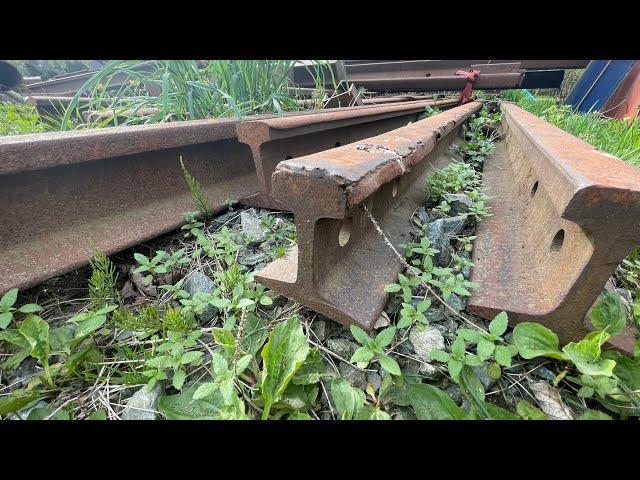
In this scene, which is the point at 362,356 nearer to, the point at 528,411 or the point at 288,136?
the point at 528,411

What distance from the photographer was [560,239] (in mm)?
1200

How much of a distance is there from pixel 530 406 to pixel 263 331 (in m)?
0.82

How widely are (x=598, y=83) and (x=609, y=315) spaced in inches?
301

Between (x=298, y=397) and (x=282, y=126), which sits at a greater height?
(x=282, y=126)

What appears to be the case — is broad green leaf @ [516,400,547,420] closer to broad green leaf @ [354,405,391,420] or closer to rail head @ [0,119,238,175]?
A: broad green leaf @ [354,405,391,420]

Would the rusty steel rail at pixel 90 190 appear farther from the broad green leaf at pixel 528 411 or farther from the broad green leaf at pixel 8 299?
the broad green leaf at pixel 528 411

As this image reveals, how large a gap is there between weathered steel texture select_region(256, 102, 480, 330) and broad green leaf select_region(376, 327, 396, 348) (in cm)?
5

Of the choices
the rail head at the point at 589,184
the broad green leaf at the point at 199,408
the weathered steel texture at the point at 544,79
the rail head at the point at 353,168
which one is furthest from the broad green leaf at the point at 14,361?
the weathered steel texture at the point at 544,79

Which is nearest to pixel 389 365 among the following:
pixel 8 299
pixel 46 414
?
pixel 46 414

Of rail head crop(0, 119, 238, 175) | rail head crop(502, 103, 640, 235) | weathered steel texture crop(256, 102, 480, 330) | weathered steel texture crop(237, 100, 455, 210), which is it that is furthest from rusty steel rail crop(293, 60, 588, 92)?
rail head crop(502, 103, 640, 235)

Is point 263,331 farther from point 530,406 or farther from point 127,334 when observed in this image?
point 530,406

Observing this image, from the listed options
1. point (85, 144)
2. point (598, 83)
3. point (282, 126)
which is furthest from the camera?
point (598, 83)

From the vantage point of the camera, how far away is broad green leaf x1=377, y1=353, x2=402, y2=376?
0.91 meters

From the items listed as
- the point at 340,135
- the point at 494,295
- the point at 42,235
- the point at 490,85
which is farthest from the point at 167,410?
the point at 490,85
